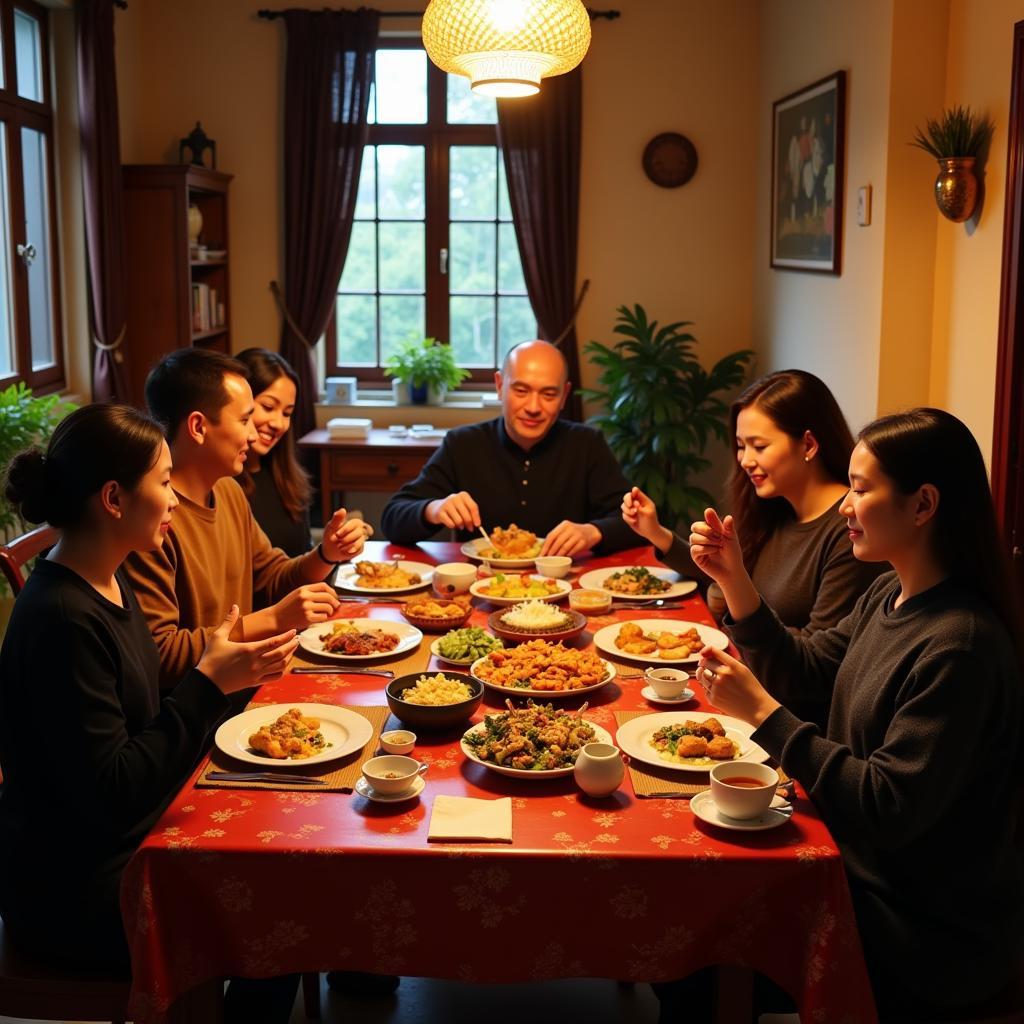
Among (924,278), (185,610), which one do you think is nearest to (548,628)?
(185,610)

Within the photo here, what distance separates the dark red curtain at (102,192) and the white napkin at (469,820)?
3.89 metres

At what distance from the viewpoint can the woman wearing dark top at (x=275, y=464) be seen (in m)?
3.19

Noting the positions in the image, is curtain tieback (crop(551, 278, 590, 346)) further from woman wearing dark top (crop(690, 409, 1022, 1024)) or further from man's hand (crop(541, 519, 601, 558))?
woman wearing dark top (crop(690, 409, 1022, 1024))

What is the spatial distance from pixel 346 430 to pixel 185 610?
328cm

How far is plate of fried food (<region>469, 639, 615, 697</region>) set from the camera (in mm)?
2158

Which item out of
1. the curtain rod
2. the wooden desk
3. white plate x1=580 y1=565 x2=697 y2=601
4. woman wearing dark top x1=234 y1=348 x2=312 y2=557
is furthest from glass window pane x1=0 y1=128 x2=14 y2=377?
white plate x1=580 y1=565 x2=697 y2=601

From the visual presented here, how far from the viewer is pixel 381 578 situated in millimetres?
2990

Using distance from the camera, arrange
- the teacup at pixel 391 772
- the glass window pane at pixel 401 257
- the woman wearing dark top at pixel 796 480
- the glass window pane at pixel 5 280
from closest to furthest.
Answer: the teacup at pixel 391 772 → the woman wearing dark top at pixel 796 480 → the glass window pane at pixel 5 280 → the glass window pane at pixel 401 257

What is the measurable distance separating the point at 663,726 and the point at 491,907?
52 centimetres

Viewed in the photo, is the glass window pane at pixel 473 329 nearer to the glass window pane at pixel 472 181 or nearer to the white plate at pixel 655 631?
the glass window pane at pixel 472 181

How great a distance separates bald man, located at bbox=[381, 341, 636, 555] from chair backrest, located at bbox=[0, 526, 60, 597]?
3.65 ft

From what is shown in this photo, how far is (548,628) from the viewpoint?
2.53m

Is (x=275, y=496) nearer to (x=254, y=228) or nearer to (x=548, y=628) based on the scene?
(x=548, y=628)

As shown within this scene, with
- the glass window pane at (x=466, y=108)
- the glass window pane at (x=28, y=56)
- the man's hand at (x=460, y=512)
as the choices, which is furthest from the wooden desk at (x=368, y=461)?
the man's hand at (x=460, y=512)
